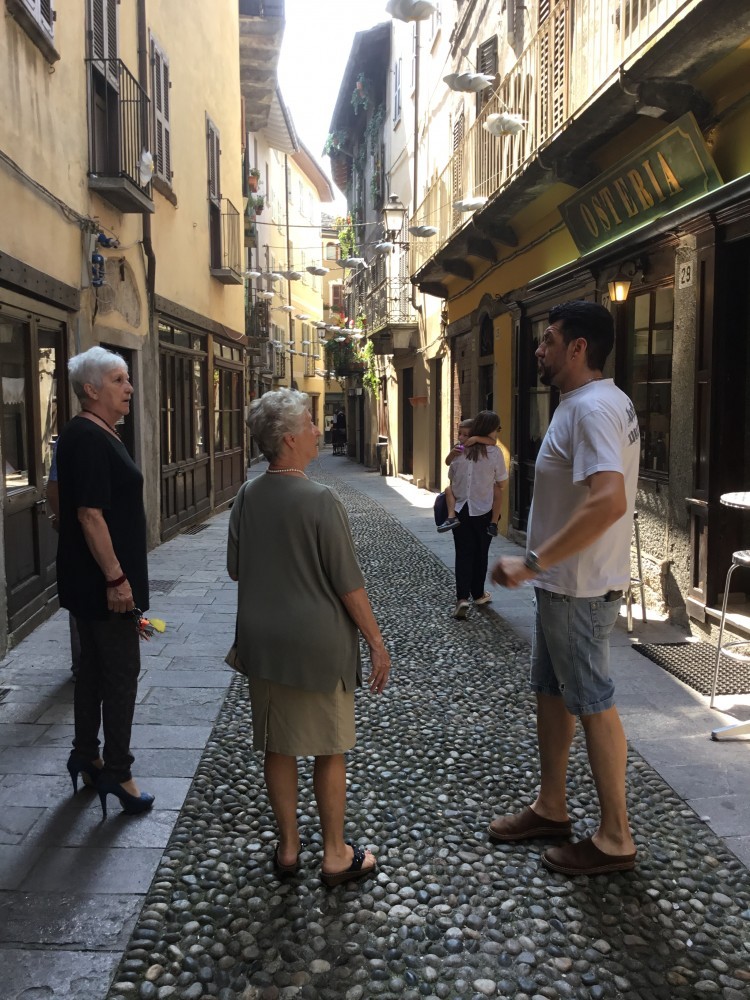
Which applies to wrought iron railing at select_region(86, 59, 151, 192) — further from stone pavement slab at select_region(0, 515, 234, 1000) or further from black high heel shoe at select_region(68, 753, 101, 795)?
black high heel shoe at select_region(68, 753, 101, 795)

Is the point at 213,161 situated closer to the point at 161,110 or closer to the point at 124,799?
the point at 161,110

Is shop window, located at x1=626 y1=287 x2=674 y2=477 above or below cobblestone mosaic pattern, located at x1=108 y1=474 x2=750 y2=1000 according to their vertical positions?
above

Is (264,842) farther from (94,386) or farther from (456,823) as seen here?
(94,386)

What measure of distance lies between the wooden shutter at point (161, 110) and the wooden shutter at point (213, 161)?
263 centimetres

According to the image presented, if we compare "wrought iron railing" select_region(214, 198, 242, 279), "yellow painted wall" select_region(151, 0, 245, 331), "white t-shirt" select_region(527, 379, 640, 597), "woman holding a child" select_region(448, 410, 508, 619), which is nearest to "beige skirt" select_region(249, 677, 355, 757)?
"white t-shirt" select_region(527, 379, 640, 597)

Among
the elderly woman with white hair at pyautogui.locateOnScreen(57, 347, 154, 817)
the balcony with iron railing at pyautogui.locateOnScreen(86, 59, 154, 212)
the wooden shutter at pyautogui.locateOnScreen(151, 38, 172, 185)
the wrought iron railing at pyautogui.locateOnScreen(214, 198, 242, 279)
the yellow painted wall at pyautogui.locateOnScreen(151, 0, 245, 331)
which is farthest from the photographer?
the wrought iron railing at pyautogui.locateOnScreen(214, 198, 242, 279)

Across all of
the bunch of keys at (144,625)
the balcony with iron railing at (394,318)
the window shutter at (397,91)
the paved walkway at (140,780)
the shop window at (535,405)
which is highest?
the window shutter at (397,91)

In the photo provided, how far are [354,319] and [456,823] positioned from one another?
28.3m

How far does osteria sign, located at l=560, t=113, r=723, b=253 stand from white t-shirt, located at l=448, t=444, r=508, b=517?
89.7 inches

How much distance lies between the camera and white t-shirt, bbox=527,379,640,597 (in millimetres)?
2754

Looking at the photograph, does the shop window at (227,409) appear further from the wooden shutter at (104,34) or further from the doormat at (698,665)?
the doormat at (698,665)

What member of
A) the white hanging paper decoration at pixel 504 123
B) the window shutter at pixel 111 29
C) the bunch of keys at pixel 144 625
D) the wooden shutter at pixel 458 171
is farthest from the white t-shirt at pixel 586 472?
the wooden shutter at pixel 458 171

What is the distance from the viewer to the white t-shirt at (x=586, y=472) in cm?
275

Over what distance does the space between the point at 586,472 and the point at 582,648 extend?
631 millimetres
